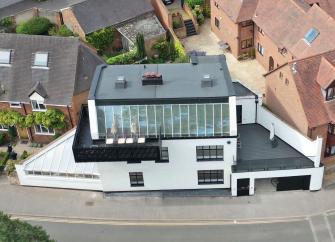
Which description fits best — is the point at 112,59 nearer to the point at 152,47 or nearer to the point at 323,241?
the point at 152,47

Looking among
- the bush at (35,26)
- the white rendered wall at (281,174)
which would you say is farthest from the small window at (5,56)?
the white rendered wall at (281,174)

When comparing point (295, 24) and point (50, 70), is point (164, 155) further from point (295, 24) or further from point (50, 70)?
point (295, 24)

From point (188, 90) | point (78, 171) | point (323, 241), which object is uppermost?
point (188, 90)

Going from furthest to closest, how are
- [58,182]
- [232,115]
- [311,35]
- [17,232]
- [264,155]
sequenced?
[311,35] < [58,182] < [264,155] < [232,115] < [17,232]

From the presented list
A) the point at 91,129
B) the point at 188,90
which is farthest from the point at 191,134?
the point at 91,129

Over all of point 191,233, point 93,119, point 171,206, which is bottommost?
point 191,233

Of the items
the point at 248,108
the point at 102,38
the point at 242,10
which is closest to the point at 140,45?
the point at 102,38

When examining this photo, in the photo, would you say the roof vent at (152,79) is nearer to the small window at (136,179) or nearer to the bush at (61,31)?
the small window at (136,179)
